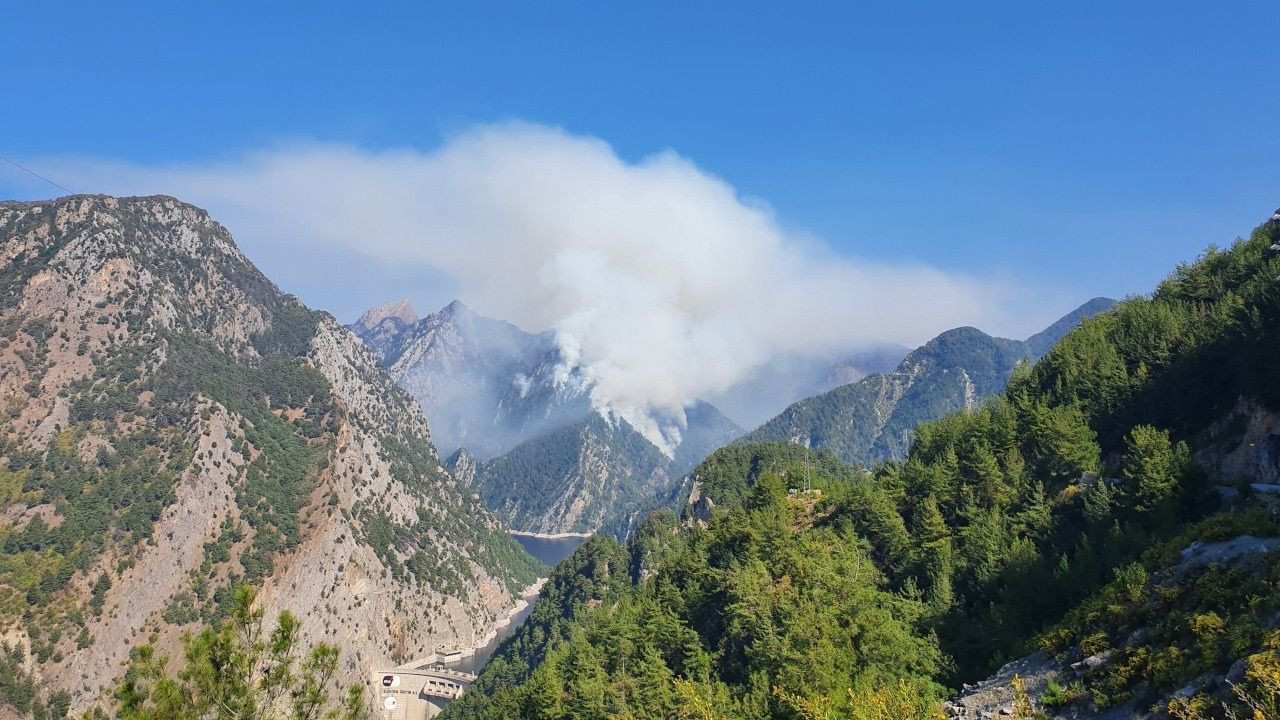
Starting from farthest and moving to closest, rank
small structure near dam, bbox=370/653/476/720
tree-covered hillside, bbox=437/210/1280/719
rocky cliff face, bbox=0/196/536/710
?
small structure near dam, bbox=370/653/476/720
rocky cliff face, bbox=0/196/536/710
tree-covered hillside, bbox=437/210/1280/719

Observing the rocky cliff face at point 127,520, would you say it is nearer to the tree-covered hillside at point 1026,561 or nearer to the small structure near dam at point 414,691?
the small structure near dam at point 414,691

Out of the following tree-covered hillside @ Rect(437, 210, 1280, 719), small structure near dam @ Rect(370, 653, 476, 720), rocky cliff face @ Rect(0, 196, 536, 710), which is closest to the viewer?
tree-covered hillside @ Rect(437, 210, 1280, 719)

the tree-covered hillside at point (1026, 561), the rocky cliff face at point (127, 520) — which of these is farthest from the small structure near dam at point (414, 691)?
the tree-covered hillside at point (1026, 561)

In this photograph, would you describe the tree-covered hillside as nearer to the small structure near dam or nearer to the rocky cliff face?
the small structure near dam

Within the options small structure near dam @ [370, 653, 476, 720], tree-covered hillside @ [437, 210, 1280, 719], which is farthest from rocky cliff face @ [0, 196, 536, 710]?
tree-covered hillside @ [437, 210, 1280, 719]

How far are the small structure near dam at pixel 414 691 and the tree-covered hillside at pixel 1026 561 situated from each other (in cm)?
7612

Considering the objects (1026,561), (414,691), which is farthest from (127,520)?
(1026,561)

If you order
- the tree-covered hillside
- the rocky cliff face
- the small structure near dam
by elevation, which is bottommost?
the small structure near dam

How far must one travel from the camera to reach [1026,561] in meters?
52.5

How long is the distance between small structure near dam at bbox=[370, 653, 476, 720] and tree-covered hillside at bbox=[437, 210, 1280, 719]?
76117 mm

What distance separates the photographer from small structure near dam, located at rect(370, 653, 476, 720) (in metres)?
162

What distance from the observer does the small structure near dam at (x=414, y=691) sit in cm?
16200

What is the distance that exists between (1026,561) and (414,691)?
15045 cm

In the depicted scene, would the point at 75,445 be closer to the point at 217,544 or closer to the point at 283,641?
the point at 217,544
